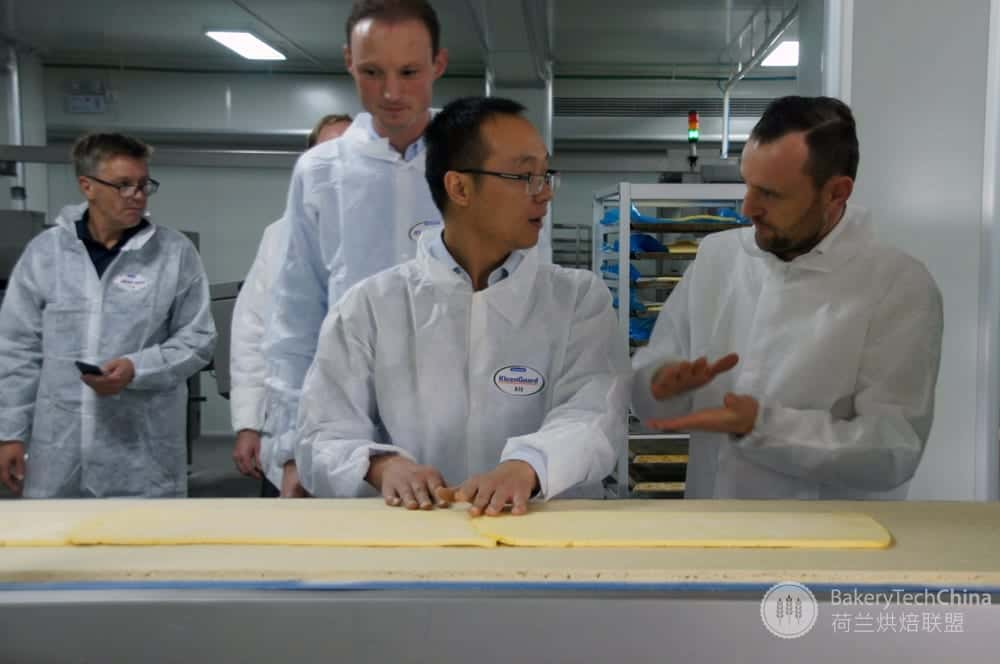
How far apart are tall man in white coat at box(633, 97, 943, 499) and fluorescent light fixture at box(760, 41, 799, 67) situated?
16.8 feet

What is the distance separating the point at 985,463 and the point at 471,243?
1.30 metres

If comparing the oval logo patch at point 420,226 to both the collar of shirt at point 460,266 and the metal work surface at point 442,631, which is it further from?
the metal work surface at point 442,631

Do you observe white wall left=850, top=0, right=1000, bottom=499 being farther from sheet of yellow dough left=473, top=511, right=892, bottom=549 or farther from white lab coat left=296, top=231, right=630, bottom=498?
sheet of yellow dough left=473, top=511, right=892, bottom=549

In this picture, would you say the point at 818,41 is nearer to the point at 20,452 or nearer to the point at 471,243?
the point at 471,243

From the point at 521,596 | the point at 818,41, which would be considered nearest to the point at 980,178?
the point at 818,41

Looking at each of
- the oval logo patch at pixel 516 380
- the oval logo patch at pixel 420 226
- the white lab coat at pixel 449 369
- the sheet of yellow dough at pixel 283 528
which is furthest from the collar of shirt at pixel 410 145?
the sheet of yellow dough at pixel 283 528

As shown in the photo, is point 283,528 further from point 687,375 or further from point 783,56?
point 783,56

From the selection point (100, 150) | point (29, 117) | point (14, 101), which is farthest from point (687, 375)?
point (29, 117)

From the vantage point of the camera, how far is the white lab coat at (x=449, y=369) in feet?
5.11

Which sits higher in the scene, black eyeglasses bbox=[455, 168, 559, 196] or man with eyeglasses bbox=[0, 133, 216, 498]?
black eyeglasses bbox=[455, 168, 559, 196]

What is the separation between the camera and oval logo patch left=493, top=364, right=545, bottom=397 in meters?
1.57

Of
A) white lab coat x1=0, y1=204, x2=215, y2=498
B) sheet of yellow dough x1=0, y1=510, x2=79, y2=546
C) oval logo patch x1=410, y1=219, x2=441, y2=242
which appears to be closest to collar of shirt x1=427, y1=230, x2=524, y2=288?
oval logo patch x1=410, y1=219, x2=441, y2=242

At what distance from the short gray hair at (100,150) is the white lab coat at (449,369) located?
4.55ft

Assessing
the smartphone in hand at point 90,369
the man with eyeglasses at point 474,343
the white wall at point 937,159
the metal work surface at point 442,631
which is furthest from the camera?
the smartphone in hand at point 90,369
